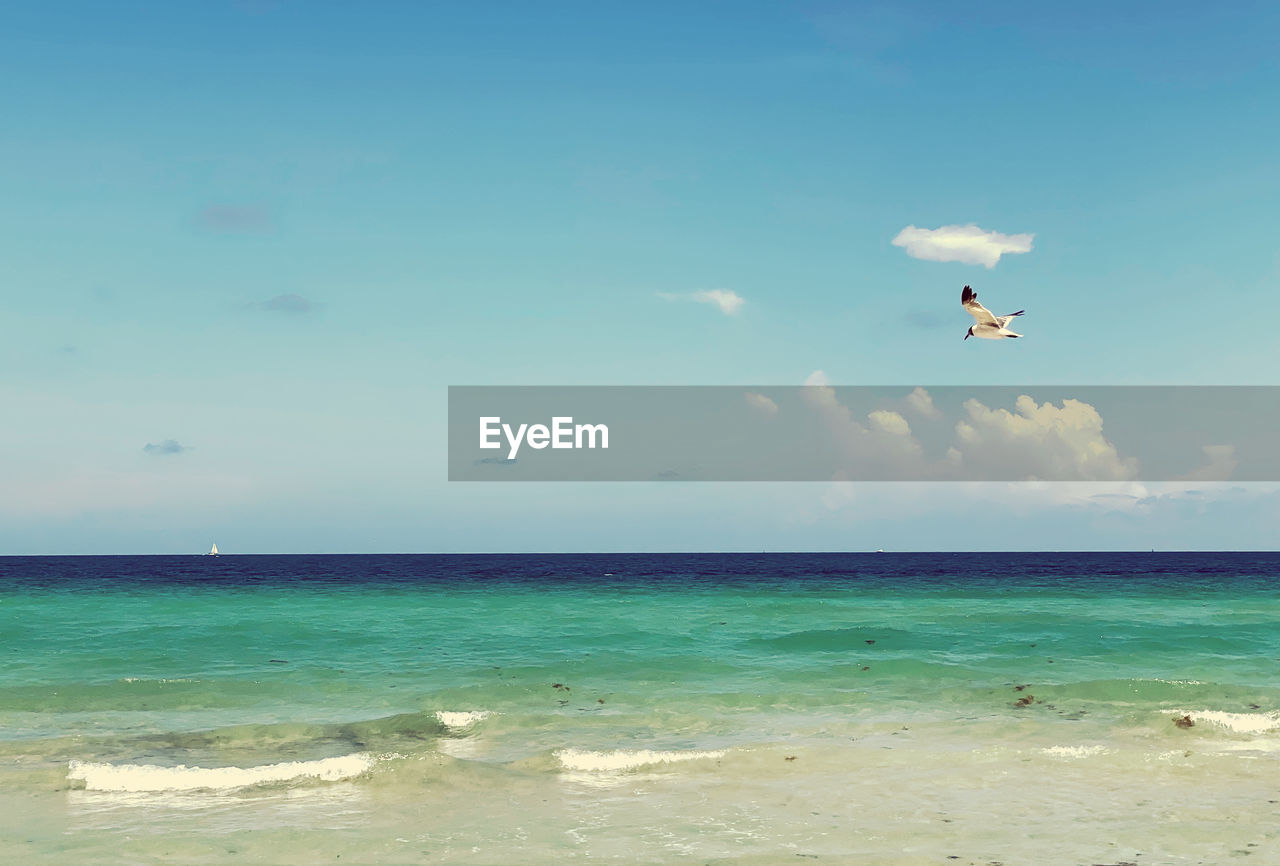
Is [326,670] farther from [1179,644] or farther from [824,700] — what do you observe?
[1179,644]

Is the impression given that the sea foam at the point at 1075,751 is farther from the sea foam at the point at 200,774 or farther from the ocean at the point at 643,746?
the sea foam at the point at 200,774

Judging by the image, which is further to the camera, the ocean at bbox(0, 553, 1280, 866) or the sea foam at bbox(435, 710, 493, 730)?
the sea foam at bbox(435, 710, 493, 730)

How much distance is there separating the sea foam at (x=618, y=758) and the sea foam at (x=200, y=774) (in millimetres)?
3327

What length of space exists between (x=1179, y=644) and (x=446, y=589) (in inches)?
2025

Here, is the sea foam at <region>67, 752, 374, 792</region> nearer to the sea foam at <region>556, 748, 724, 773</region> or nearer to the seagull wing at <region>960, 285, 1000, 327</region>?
the sea foam at <region>556, 748, 724, 773</region>

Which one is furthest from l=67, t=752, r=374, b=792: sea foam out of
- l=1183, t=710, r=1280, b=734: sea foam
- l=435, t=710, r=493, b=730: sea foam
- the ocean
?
l=1183, t=710, r=1280, b=734: sea foam

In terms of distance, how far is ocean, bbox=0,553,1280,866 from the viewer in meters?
11.9

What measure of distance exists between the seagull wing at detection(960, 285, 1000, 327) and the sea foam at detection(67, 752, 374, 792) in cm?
1347

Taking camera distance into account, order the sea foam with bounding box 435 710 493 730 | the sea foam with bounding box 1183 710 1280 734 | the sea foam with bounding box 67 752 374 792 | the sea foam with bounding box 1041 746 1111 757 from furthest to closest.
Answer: the sea foam with bounding box 435 710 493 730, the sea foam with bounding box 1183 710 1280 734, the sea foam with bounding box 1041 746 1111 757, the sea foam with bounding box 67 752 374 792

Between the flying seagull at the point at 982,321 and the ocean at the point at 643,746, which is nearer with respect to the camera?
the ocean at the point at 643,746

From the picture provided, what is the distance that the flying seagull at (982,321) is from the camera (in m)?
17.6

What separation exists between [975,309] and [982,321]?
0.44 metres

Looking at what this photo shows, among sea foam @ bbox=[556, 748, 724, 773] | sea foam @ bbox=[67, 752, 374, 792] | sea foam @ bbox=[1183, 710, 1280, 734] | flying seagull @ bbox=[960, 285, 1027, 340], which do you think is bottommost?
sea foam @ bbox=[1183, 710, 1280, 734]

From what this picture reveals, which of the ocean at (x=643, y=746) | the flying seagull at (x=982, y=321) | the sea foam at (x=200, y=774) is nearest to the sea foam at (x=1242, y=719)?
the ocean at (x=643, y=746)
